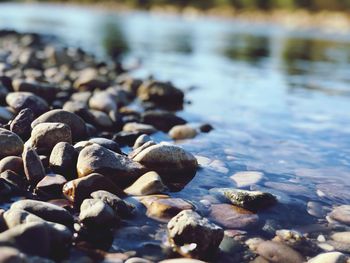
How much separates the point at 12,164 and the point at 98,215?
1.41 m

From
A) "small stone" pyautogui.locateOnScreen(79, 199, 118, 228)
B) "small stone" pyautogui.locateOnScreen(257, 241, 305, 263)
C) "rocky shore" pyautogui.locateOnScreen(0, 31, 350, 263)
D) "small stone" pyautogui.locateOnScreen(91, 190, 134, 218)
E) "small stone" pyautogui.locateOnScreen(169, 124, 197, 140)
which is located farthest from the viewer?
"small stone" pyautogui.locateOnScreen(169, 124, 197, 140)

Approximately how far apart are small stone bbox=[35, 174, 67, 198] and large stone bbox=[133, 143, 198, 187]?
100 centimetres

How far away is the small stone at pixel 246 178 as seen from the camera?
5.41 m

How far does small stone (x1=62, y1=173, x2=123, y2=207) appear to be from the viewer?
441 centimetres

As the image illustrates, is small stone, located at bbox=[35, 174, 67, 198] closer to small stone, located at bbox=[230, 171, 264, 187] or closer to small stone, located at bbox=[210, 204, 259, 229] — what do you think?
small stone, located at bbox=[210, 204, 259, 229]

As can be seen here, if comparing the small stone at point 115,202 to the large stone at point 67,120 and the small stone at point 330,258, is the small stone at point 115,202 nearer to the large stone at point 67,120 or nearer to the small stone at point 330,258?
the small stone at point 330,258

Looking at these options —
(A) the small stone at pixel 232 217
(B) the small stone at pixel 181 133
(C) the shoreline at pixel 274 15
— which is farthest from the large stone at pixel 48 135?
(C) the shoreline at pixel 274 15

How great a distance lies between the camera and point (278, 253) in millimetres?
3789

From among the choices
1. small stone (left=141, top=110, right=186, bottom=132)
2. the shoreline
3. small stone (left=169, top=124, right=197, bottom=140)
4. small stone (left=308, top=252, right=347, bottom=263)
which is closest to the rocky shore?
small stone (left=308, top=252, right=347, bottom=263)

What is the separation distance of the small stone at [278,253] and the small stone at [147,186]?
4.34 feet

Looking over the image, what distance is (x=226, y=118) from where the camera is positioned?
9.20 m

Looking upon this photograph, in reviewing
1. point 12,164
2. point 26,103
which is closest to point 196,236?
point 12,164

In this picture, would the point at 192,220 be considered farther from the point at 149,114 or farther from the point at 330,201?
the point at 149,114

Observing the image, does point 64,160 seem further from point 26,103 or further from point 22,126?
point 26,103
